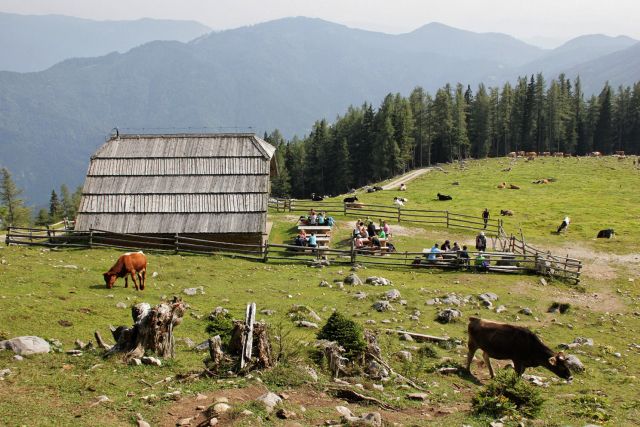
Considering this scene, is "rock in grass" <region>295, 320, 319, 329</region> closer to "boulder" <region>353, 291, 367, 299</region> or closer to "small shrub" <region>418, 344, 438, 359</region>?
"small shrub" <region>418, 344, 438, 359</region>

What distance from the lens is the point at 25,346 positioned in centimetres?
1292

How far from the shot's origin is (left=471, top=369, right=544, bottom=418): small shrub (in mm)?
11508

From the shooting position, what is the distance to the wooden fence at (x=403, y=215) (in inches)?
1681

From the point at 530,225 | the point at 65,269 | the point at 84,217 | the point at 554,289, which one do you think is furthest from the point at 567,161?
the point at 65,269

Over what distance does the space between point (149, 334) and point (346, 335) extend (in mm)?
4886

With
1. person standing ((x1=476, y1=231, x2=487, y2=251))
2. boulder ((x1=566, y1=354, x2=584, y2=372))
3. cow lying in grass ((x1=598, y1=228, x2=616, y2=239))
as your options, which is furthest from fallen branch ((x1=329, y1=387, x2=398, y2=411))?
cow lying in grass ((x1=598, y1=228, x2=616, y2=239))

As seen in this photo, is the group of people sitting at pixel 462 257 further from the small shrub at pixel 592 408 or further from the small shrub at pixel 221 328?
the small shrub at pixel 221 328

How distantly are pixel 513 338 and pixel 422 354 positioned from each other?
9.06ft

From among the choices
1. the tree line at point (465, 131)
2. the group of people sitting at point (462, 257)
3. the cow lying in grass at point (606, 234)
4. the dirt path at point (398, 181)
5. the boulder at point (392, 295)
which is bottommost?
the boulder at point (392, 295)

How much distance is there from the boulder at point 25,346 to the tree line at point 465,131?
87.4 m

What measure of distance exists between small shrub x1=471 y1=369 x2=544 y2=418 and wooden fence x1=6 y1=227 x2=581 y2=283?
718 inches

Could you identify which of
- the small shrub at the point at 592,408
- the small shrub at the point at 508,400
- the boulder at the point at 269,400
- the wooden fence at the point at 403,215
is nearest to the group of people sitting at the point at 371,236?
the wooden fence at the point at 403,215

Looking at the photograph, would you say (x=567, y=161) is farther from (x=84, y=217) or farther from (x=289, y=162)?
(x=84, y=217)

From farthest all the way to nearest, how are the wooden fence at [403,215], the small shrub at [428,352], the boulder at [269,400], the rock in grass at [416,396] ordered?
1. the wooden fence at [403,215]
2. the small shrub at [428,352]
3. the rock in grass at [416,396]
4. the boulder at [269,400]
